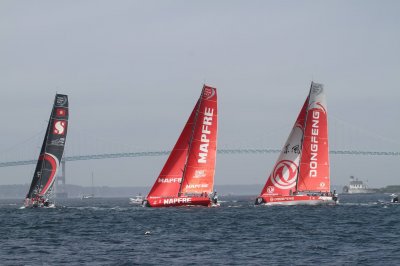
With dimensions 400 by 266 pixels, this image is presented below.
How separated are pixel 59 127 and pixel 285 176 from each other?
1776 centimetres

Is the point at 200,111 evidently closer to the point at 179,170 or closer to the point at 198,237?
the point at 179,170

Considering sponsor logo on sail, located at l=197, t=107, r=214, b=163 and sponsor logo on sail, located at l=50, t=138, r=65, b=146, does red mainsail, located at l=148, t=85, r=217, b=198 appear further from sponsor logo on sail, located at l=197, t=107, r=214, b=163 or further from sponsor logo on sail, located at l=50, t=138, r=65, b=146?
sponsor logo on sail, located at l=50, t=138, r=65, b=146

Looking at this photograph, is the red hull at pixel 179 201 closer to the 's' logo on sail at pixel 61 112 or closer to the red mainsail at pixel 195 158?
the red mainsail at pixel 195 158

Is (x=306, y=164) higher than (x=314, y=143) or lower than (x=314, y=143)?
lower

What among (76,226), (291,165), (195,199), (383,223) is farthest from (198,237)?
(291,165)

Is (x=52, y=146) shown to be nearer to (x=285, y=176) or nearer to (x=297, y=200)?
(x=285, y=176)

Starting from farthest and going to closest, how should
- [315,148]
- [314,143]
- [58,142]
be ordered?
1. [58,142]
2. [315,148]
3. [314,143]

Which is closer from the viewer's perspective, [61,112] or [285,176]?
[285,176]

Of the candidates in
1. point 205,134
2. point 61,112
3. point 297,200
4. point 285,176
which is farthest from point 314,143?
point 61,112

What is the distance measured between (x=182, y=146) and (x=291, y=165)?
788cm

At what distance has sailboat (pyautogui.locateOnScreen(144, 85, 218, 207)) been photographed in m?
48.6

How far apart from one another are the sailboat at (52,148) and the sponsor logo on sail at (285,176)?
55.1 feet

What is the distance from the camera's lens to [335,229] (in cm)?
3359

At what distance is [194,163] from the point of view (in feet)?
161
